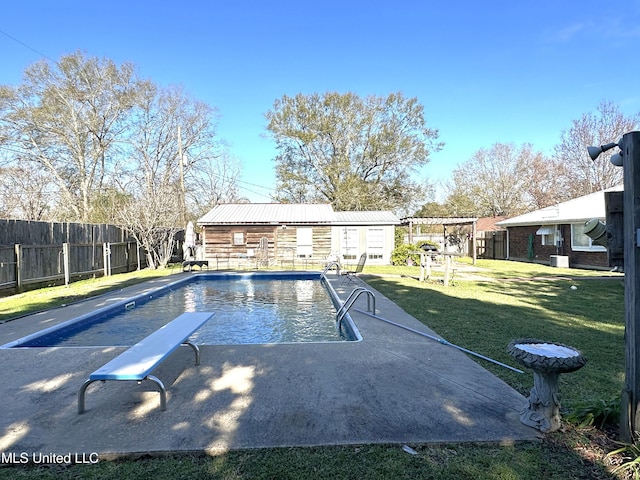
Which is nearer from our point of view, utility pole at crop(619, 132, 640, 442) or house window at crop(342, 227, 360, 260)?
utility pole at crop(619, 132, 640, 442)

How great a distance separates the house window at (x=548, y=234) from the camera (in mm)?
18797

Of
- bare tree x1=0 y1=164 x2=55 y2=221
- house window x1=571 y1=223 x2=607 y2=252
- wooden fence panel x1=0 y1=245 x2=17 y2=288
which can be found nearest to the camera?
wooden fence panel x1=0 y1=245 x2=17 y2=288

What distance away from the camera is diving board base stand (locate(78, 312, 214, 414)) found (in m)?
2.90

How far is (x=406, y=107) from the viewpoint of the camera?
1237 inches

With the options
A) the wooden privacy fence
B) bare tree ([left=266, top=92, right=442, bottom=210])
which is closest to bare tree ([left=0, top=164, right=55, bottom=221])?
the wooden privacy fence

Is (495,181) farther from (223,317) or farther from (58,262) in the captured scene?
(58,262)

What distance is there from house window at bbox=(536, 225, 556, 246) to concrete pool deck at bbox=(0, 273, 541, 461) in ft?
56.2

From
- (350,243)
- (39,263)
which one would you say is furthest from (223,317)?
(350,243)

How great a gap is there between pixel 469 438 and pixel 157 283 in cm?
1128

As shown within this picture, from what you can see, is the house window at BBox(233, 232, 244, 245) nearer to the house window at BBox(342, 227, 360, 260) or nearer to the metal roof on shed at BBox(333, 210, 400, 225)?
the metal roof on shed at BBox(333, 210, 400, 225)

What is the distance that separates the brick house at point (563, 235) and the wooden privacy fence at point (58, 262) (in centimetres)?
1949

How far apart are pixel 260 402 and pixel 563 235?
1937 centimetres

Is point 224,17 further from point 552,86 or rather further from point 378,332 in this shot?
point 552,86

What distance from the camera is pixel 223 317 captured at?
8227 mm
